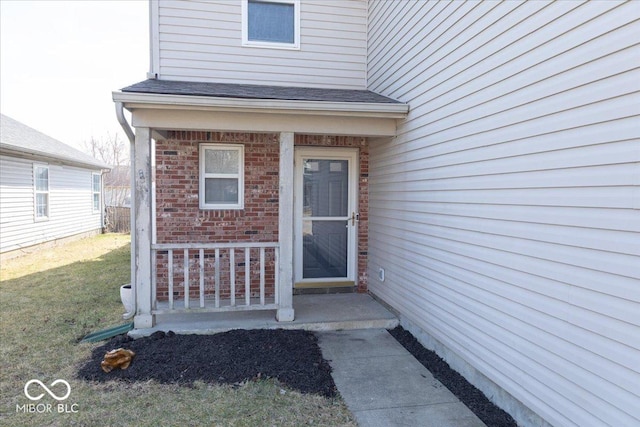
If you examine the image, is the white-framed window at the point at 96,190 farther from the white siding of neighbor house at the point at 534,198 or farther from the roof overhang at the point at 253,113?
the white siding of neighbor house at the point at 534,198

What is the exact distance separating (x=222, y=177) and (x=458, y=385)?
4011mm

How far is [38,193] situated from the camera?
11.1 meters

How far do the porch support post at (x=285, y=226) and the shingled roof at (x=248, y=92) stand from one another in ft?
1.95

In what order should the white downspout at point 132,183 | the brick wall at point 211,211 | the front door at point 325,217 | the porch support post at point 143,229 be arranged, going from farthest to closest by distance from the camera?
the front door at point 325,217, the brick wall at point 211,211, the porch support post at point 143,229, the white downspout at point 132,183

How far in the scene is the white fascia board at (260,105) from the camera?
158 inches

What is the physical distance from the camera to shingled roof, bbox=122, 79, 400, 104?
14.1ft

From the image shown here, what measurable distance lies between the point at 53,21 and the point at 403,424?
63.7 ft

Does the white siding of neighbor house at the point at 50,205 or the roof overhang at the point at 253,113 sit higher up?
the roof overhang at the point at 253,113

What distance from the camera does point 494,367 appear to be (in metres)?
2.97

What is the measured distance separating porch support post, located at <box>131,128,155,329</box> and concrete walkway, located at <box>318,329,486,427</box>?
2.03 meters

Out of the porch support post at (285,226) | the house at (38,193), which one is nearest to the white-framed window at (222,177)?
the porch support post at (285,226)

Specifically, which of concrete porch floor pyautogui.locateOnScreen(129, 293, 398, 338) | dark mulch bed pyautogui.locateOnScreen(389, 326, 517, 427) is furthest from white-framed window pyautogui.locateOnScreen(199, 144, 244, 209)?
dark mulch bed pyautogui.locateOnScreen(389, 326, 517, 427)

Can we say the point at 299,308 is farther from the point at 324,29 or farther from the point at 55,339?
the point at 324,29

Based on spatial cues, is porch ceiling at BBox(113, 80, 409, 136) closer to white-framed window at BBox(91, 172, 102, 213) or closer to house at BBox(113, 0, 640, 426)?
house at BBox(113, 0, 640, 426)
